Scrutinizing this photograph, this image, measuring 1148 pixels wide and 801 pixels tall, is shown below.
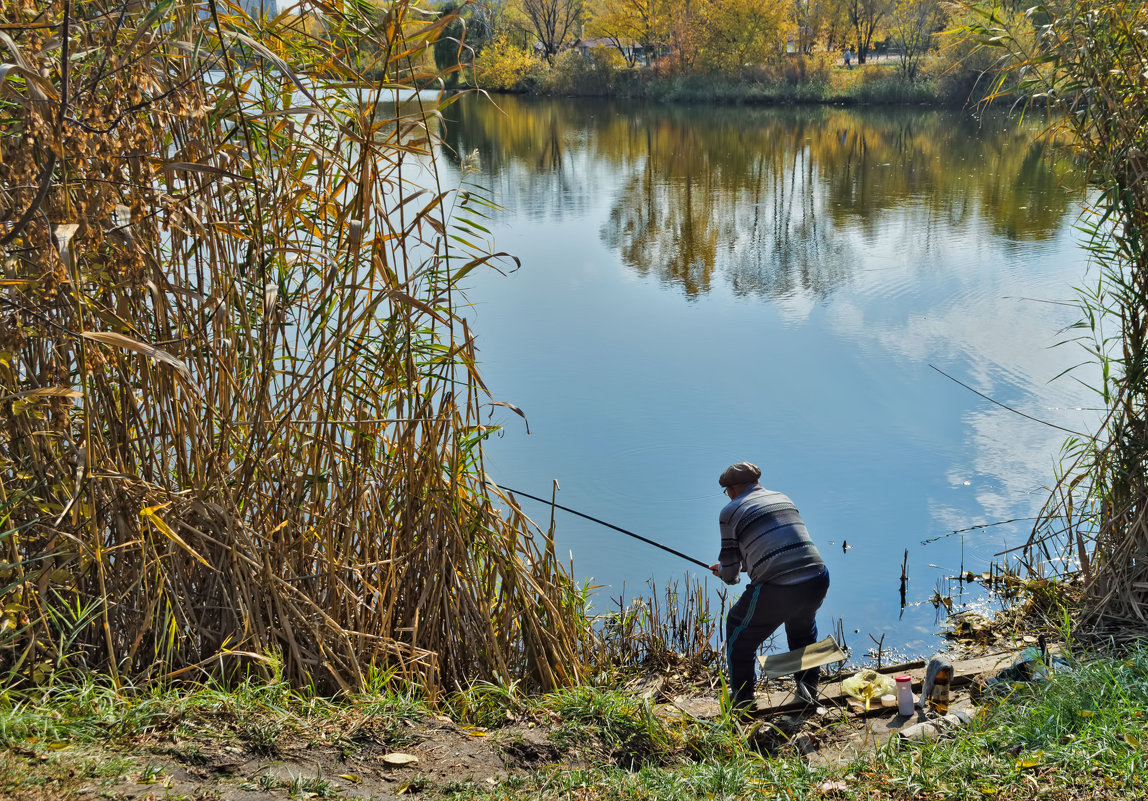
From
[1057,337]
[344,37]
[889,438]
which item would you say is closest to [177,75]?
[344,37]

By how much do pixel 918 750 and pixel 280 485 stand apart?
7.34ft

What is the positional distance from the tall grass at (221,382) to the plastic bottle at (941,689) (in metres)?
1.68

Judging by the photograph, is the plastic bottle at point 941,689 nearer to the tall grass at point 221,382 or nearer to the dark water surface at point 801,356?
the dark water surface at point 801,356

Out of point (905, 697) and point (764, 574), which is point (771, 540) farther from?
point (905, 697)

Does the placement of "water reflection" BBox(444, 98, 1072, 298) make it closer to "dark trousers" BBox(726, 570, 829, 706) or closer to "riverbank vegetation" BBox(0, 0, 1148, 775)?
"riverbank vegetation" BBox(0, 0, 1148, 775)

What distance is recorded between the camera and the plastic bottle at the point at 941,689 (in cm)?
389

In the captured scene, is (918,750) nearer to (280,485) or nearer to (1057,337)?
(280,485)

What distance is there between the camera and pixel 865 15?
43.9 metres

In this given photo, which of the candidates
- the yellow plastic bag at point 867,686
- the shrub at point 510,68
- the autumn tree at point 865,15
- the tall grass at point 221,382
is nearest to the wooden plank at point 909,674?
the yellow plastic bag at point 867,686

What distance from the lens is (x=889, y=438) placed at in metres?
8.39

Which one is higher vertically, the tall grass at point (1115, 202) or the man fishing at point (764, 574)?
the tall grass at point (1115, 202)

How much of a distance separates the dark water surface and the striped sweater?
5.67 feet

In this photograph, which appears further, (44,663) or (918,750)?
(918,750)

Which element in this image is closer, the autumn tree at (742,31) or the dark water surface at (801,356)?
the dark water surface at (801,356)
